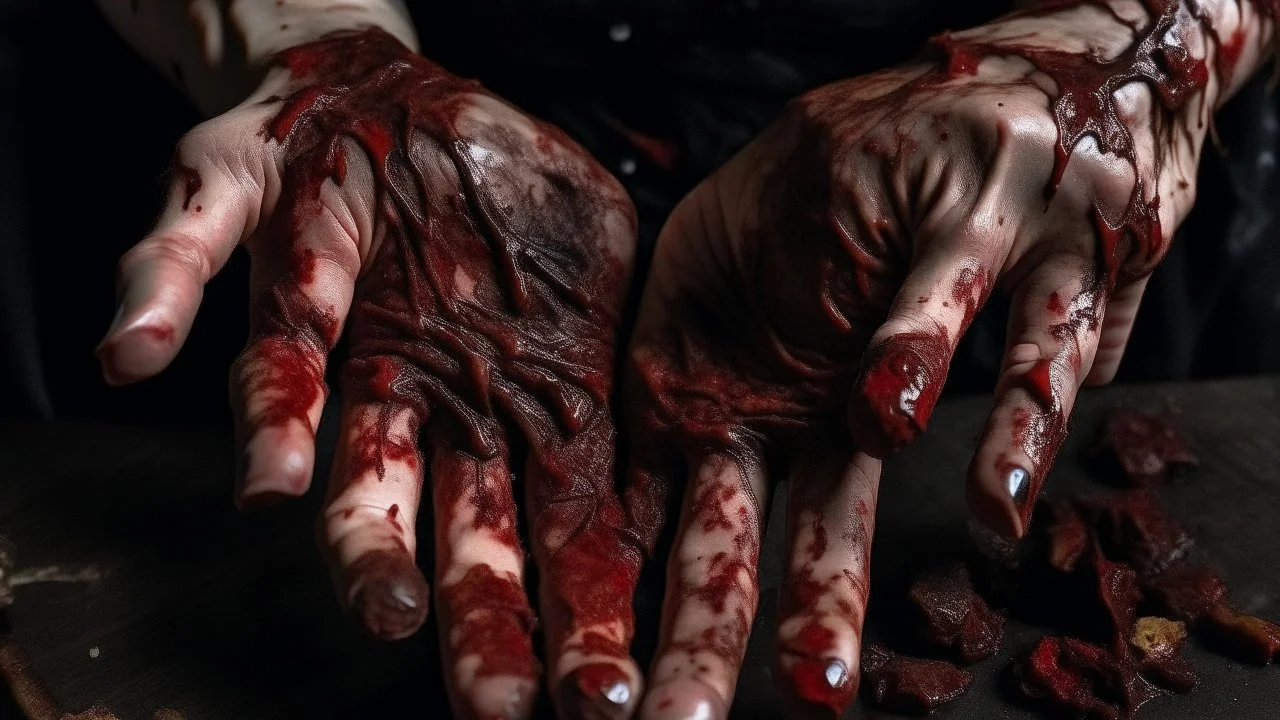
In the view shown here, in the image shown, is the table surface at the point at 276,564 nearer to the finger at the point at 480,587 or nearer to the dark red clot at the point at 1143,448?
the dark red clot at the point at 1143,448

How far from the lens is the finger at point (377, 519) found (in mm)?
1216

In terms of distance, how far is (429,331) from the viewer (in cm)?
159

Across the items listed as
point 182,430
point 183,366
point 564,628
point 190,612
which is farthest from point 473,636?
point 183,366

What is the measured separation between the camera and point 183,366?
2.20 m

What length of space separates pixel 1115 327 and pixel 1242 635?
0.47 metres

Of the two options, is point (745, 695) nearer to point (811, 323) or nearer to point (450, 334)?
point (811, 323)

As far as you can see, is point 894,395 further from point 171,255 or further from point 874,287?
point 171,255

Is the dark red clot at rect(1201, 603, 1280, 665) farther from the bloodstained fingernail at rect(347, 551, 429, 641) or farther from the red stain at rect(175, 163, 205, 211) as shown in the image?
the red stain at rect(175, 163, 205, 211)

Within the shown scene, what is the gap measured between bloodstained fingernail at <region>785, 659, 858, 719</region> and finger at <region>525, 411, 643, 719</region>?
0.53ft

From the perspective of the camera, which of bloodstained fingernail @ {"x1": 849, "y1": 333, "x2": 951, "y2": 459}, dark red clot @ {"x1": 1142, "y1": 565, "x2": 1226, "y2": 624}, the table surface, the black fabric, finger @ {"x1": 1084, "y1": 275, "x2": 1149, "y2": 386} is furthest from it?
the black fabric

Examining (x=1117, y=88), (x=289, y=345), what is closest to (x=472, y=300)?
(x=289, y=345)

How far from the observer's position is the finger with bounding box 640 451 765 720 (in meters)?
1.23

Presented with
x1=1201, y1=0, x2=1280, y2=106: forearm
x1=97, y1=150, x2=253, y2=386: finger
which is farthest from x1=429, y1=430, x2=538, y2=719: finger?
x1=1201, y1=0, x2=1280, y2=106: forearm

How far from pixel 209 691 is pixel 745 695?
0.65 metres
